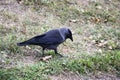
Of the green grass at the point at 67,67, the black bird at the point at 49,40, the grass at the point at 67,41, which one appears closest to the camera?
the green grass at the point at 67,67

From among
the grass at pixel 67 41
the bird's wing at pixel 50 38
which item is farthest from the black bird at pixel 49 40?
the grass at pixel 67 41

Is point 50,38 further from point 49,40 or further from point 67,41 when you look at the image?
point 67,41

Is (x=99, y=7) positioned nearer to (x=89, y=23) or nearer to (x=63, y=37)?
(x=89, y=23)

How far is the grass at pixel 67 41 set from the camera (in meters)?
5.99

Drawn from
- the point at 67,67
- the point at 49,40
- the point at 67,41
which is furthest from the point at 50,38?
the point at 67,41

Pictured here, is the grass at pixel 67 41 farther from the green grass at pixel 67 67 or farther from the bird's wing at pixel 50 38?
the bird's wing at pixel 50 38

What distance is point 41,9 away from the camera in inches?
356

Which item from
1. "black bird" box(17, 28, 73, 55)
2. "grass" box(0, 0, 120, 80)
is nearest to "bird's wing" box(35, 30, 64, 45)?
"black bird" box(17, 28, 73, 55)

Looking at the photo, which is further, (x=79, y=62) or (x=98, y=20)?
(x=98, y=20)

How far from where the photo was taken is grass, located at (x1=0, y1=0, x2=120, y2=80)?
236 inches

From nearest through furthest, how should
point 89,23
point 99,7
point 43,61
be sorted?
point 43,61, point 89,23, point 99,7

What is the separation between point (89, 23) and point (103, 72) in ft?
8.76

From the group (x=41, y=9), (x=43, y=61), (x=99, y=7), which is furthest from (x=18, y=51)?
(x=99, y=7)

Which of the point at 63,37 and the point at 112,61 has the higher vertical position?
the point at 63,37
